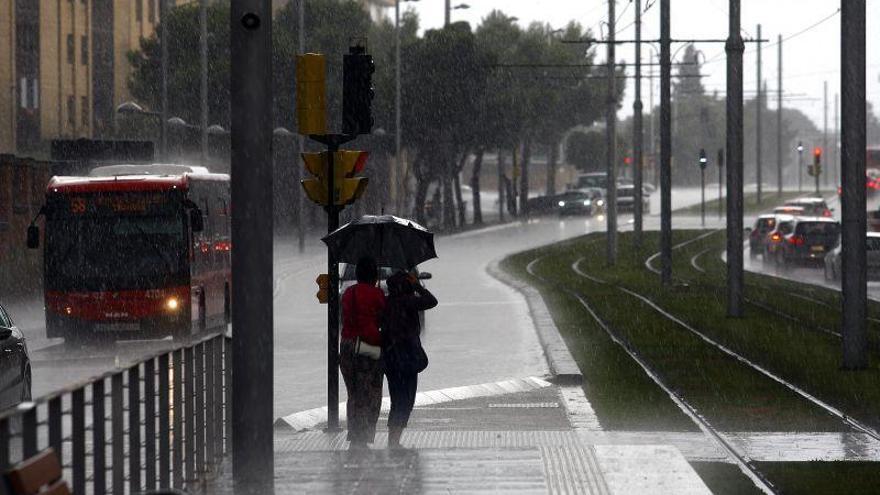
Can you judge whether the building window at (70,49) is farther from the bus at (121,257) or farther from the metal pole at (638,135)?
the bus at (121,257)

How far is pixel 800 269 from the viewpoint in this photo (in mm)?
56688

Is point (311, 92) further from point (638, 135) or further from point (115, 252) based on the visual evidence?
point (638, 135)

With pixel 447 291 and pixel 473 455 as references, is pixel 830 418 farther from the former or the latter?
pixel 447 291

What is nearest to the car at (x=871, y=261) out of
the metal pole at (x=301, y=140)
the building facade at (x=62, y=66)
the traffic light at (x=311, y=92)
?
the metal pole at (x=301, y=140)

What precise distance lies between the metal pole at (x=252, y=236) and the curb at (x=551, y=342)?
31.9ft

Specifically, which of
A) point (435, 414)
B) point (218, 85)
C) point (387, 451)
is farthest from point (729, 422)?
point (218, 85)

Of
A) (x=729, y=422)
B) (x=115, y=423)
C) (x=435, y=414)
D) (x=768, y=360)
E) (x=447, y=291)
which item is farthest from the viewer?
(x=447, y=291)

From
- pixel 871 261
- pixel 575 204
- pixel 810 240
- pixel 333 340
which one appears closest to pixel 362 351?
pixel 333 340

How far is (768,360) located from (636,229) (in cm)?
3939

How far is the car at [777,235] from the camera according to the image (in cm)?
5691

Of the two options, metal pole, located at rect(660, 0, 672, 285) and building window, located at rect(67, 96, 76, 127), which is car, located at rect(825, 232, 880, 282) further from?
building window, located at rect(67, 96, 76, 127)

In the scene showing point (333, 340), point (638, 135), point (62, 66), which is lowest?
point (333, 340)

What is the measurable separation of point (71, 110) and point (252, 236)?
69.7m

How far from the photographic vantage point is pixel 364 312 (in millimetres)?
13930
